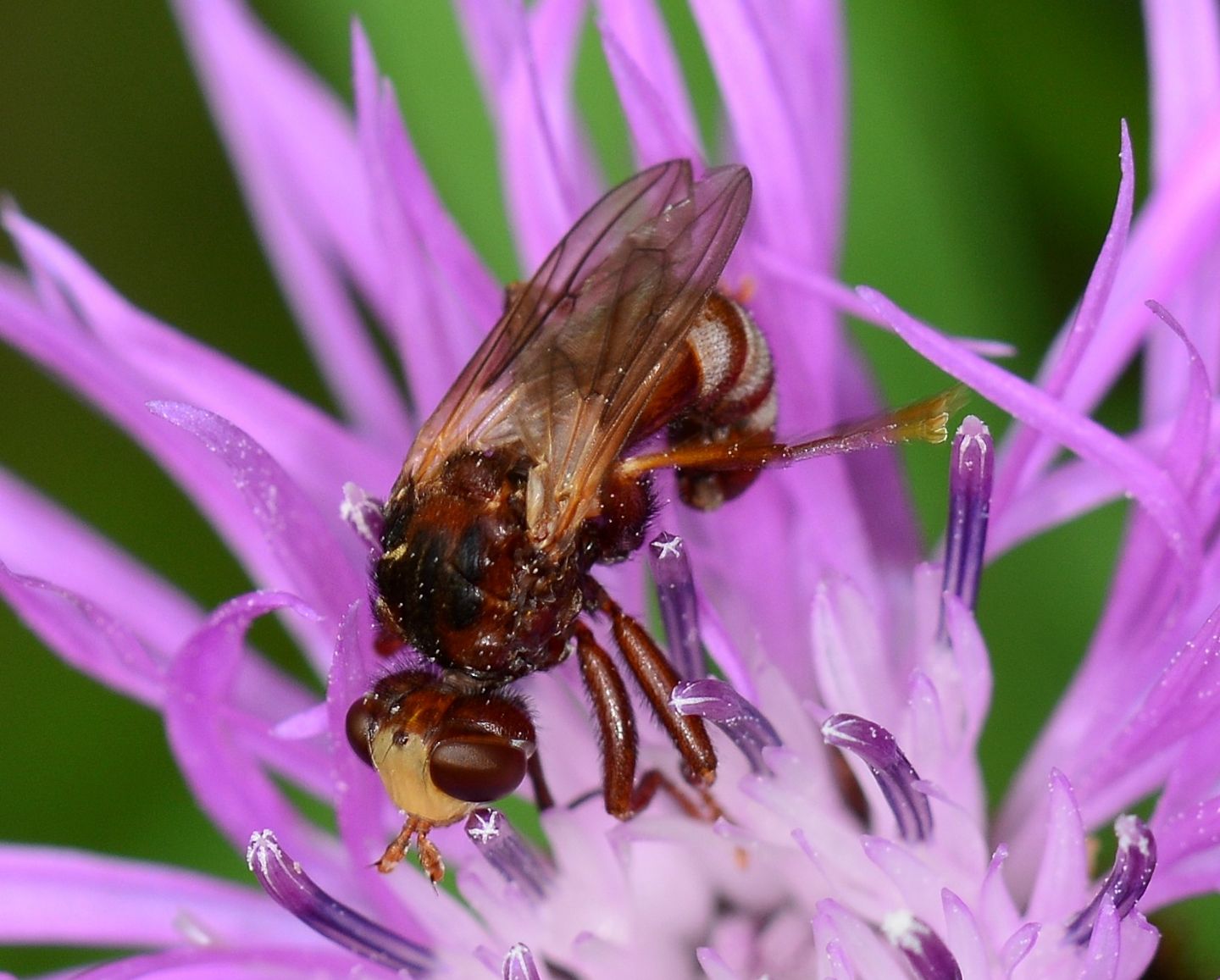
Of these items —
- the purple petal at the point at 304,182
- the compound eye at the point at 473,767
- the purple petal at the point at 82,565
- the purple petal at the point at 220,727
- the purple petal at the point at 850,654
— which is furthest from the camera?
the purple petal at the point at 304,182

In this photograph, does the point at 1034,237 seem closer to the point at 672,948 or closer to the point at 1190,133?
the point at 1190,133

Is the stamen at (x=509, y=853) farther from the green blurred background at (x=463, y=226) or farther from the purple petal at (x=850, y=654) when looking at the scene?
the green blurred background at (x=463, y=226)

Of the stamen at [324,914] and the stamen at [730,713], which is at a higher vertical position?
the stamen at [730,713]

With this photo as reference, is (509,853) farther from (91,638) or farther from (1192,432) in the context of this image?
(1192,432)

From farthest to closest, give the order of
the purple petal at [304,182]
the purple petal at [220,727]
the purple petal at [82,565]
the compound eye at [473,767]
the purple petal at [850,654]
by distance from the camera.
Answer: the purple petal at [304,182] → the purple petal at [82,565] → the purple petal at [850,654] → the purple petal at [220,727] → the compound eye at [473,767]

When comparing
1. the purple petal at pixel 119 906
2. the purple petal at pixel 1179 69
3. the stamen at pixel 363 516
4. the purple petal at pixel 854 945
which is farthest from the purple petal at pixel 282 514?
the purple petal at pixel 1179 69

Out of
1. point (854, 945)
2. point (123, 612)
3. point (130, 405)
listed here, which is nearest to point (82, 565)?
point (123, 612)

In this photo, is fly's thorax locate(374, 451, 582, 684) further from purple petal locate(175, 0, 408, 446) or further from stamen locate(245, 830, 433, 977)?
purple petal locate(175, 0, 408, 446)

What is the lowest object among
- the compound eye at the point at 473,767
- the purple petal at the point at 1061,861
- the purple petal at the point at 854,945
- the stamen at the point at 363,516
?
the purple petal at the point at 854,945
